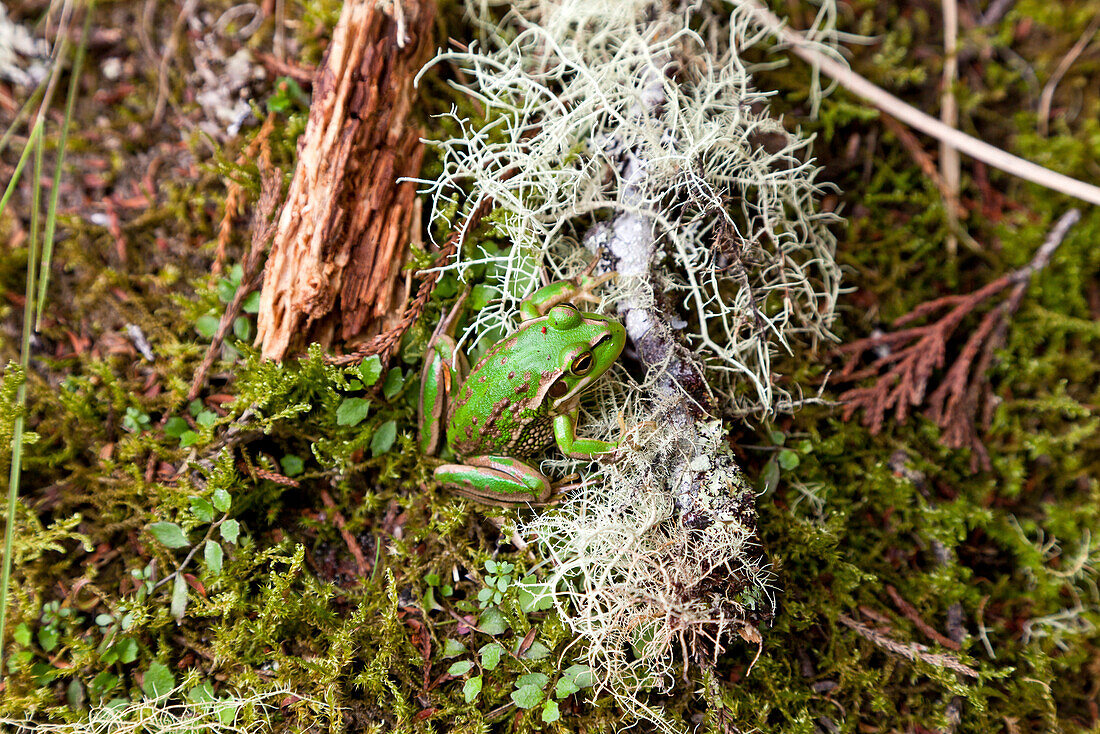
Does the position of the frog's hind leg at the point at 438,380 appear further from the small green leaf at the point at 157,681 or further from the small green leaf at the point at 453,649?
the small green leaf at the point at 157,681

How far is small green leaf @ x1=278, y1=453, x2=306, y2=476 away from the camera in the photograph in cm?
280

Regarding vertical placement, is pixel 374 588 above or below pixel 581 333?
below

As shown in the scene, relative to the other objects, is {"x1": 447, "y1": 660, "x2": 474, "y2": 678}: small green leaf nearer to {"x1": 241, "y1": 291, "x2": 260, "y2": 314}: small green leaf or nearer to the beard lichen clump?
the beard lichen clump

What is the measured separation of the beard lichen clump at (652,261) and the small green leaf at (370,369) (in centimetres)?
52

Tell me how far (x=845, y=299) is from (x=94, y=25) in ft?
15.7

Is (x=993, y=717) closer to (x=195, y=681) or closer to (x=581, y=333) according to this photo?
(x=581, y=333)

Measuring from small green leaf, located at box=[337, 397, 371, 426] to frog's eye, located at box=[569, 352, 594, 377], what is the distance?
1.02 meters

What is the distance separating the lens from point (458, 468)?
2.69 metres

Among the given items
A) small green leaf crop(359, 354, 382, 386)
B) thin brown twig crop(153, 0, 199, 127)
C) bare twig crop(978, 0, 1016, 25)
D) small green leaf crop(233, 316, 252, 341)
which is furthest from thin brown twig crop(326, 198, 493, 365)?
bare twig crop(978, 0, 1016, 25)

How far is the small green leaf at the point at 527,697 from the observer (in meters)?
2.45

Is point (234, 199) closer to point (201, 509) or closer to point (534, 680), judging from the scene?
point (201, 509)

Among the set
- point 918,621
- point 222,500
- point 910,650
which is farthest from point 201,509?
point 918,621

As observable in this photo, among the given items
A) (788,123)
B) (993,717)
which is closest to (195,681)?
(993,717)

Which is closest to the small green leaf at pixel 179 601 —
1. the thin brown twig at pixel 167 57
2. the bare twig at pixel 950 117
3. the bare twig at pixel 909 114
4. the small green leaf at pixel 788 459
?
the thin brown twig at pixel 167 57
